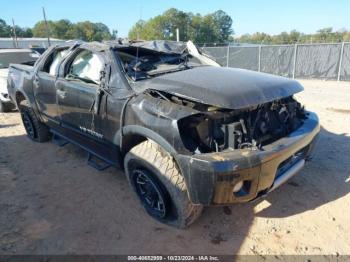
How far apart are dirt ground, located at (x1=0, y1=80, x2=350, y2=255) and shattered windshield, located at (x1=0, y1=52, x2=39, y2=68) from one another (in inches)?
213

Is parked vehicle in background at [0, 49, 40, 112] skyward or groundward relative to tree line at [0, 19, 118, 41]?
groundward

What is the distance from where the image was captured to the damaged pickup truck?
2.63 meters

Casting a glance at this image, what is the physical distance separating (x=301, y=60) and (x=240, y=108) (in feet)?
48.3

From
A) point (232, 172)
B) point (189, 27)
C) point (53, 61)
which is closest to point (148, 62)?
point (53, 61)

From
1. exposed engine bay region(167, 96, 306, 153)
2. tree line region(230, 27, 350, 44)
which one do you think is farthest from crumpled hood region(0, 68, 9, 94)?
tree line region(230, 27, 350, 44)

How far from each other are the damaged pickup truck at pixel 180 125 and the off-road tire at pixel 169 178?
1 centimetres

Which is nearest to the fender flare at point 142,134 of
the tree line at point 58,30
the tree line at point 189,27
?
the tree line at point 189,27

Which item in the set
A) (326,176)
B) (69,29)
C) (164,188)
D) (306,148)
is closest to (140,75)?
(164,188)

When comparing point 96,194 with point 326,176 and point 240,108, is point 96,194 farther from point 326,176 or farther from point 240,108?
point 326,176

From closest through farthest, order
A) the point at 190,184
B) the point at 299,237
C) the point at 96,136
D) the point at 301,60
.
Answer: the point at 190,184, the point at 299,237, the point at 96,136, the point at 301,60

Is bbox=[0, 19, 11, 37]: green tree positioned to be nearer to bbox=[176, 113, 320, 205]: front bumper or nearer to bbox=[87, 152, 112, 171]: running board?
bbox=[87, 152, 112, 171]: running board

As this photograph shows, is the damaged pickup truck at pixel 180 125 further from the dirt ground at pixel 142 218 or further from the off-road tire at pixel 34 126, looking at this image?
the off-road tire at pixel 34 126

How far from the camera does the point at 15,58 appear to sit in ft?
30.0

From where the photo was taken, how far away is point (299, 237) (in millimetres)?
2906
